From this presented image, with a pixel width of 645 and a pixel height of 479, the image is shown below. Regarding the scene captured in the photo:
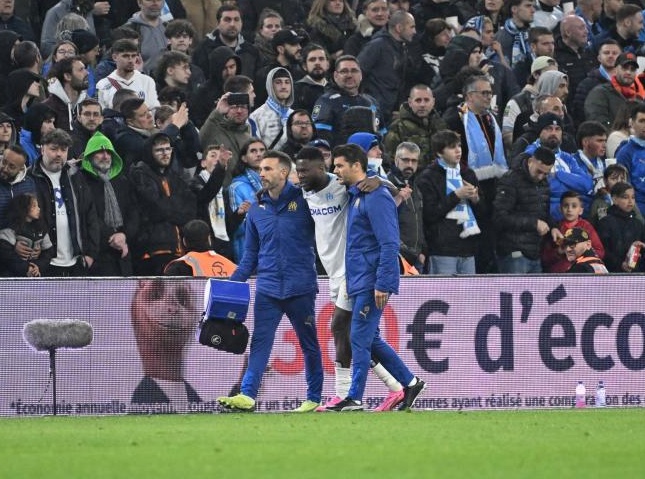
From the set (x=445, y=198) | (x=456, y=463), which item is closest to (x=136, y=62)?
(x=445, y=198)

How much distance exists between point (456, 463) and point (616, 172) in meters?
10.7

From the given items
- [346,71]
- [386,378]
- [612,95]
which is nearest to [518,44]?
[612,95]

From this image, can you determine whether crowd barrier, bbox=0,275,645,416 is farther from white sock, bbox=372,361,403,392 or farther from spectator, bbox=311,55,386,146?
spectator, bbox=311,55,386,146

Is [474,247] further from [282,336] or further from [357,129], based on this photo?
[282,336]

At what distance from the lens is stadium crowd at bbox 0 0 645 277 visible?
18031 millimetres

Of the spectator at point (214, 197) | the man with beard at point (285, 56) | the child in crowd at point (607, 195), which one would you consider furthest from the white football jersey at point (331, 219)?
the man with beard at point (285, 56)

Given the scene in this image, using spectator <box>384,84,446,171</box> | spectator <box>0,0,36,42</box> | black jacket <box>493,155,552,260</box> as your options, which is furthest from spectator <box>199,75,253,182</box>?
black jacket <box>493,155,552,260</box>

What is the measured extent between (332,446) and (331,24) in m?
12.4

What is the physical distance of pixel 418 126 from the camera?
20578mm

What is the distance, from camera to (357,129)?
20.0m

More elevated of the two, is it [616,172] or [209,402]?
[616,172]

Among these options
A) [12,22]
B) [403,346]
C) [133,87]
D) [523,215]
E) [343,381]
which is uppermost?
[12,22]

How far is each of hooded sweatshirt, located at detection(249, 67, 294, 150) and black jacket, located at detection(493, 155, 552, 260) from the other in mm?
2850

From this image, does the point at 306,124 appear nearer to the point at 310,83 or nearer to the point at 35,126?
the point at 310,83
